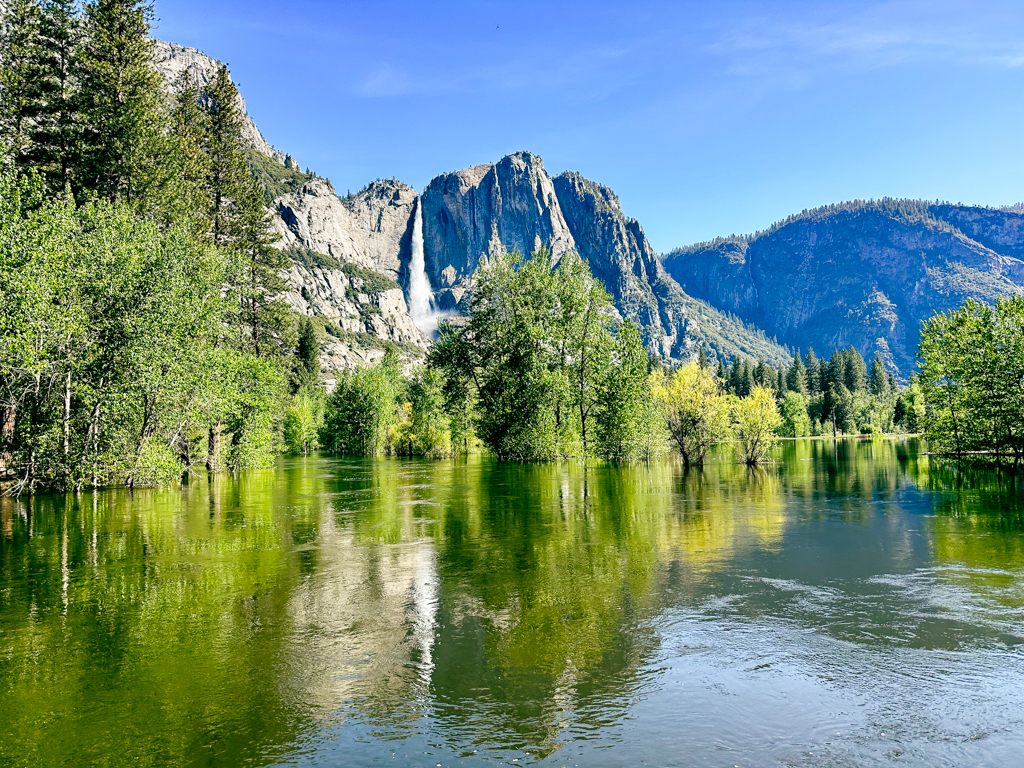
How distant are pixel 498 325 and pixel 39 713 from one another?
172 feet

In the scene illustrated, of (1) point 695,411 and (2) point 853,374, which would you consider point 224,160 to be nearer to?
(1) point 695,411

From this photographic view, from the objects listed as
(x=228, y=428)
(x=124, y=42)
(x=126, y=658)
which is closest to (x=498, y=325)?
(x=228, y=428)

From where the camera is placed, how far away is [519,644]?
34.5ft

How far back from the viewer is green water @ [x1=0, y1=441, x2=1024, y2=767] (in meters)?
7.40

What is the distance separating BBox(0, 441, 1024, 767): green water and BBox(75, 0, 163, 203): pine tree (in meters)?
32.0

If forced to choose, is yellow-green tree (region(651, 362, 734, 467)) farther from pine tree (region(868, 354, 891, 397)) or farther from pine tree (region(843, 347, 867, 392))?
pine tree (region(868, 354, 891, 397))

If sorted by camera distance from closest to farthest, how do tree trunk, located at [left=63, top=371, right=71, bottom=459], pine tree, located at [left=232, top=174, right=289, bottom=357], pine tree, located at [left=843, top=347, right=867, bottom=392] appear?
1. tree trunk, located at [left=63, top=371, right=71, bottom=459]
2. pine tree, located at [left=232, top=174, right=289, bottom=357]
3. pine tree, located at [left=843, top=347, right=867, bottom=392]

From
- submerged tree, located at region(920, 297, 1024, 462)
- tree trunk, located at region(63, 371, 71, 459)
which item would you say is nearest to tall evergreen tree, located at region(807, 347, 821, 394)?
submerged tree, located at region(920, 297, 1024, 462)

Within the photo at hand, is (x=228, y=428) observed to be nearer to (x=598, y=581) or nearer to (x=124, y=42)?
(x=124, y=42)

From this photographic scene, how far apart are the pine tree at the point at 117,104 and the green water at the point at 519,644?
32.0 meters

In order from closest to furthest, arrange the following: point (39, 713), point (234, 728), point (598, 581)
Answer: point (234, 728) → point (39, 713) → point (598, 581)

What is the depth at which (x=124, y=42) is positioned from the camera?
46312 mm

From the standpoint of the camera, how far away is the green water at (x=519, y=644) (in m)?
7.40

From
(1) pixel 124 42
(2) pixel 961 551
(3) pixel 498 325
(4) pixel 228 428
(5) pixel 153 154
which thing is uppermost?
(1) pixel 124 42
